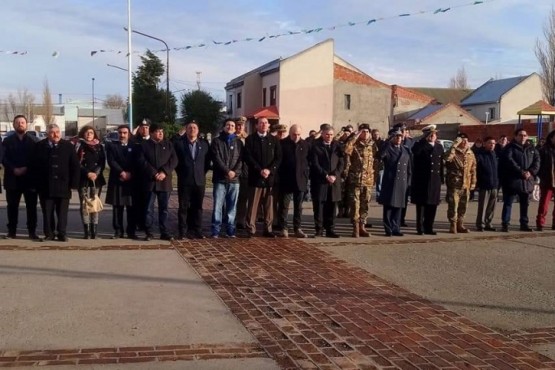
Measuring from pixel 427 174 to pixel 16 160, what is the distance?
6.77 metres

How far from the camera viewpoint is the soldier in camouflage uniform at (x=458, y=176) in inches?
443

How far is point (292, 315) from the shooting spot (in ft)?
20.3

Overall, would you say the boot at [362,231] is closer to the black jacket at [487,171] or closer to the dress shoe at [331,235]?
the dress shoe at [331,235]

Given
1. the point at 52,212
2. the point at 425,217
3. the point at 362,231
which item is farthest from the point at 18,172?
the point at 425,217

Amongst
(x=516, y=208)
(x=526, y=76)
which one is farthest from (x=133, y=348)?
(x=526, y=76)

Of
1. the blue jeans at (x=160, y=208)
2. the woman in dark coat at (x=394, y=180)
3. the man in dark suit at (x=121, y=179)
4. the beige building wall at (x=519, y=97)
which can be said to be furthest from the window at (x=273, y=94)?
the blue jeans at (x=160, y=208)

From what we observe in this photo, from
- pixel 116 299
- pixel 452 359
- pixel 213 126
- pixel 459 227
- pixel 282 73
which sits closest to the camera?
pixel 452 359

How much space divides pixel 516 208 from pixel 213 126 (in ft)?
138

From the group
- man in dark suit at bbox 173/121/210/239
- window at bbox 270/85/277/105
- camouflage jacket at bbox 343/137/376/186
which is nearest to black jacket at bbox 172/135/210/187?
man in dark suit at bbox 173/121/210/239

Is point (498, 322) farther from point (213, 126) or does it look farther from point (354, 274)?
point (213, 126)

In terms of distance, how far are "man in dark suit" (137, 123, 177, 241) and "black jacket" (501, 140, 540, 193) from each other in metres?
6.22

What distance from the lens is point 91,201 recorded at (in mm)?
9977

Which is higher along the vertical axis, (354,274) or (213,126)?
(213,126)

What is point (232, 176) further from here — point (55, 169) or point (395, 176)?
point (395, 176)
